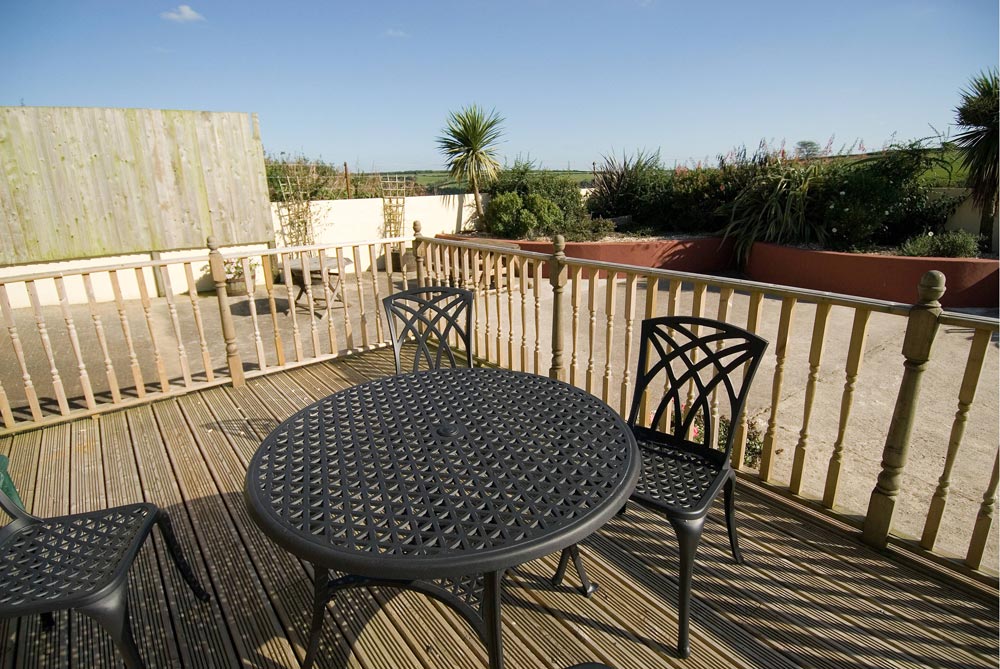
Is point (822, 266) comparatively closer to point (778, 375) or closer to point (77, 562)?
point (778, 375)

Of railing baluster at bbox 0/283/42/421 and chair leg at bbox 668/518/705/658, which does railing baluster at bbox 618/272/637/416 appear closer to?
chair leg at bbox 668/518/705/658

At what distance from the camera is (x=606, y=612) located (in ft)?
5.29

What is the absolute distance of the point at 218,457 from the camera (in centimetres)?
262

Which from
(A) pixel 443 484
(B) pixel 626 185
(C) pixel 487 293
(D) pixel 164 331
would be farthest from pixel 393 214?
(A) pixel 443 484

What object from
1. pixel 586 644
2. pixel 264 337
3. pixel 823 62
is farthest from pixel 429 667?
pixel 823 62

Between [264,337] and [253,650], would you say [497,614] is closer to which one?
[253,650]

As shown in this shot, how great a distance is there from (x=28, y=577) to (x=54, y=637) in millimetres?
550

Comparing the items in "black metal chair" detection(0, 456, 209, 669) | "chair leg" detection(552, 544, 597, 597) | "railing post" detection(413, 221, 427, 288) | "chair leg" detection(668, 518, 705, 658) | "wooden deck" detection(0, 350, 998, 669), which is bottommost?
"wooden deck" detection(0, 350, 998, 669)

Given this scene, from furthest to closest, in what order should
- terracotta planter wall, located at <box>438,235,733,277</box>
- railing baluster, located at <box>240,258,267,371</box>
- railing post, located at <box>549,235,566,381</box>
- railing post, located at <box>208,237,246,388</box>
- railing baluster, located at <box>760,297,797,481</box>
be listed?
terracotta planter wall, located at <box>438,235,733,277</box> → railing baluster, located at <box>240,258,267,371</box> → railing post, located at <box>208,237,246,388</box> → railing post, located at <box>549,235,566,381</box> → railing baluster, located at <box>760,297,797,481</box>

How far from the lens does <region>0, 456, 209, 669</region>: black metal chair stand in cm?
115

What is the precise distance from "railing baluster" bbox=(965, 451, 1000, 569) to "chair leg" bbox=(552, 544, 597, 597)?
4.27 feet

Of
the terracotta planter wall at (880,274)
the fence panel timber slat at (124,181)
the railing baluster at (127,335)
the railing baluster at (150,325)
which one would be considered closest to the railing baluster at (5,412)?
the railing baluster at (127,335)

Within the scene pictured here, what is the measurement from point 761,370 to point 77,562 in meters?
5.09

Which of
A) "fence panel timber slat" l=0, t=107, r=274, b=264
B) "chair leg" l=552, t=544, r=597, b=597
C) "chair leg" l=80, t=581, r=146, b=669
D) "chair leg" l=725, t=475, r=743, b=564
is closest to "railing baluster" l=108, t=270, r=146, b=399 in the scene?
"chair leg" l=80, t=581, r=146, b=669
